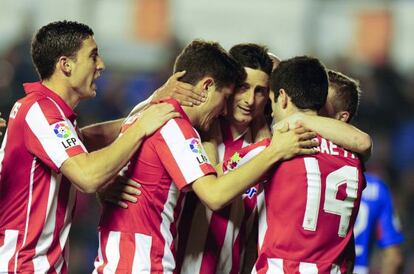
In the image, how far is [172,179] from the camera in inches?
211

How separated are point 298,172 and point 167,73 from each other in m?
7.50

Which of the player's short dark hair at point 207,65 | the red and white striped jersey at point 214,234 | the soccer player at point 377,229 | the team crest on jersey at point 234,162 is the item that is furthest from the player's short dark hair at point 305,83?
the soccer player at point 377,229

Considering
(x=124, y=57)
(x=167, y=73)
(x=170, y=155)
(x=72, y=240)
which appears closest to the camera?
(x=170, y=155)

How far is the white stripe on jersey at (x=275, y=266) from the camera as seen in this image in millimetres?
5363

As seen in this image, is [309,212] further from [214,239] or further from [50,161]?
[50,161]

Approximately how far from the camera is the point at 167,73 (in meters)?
12.7

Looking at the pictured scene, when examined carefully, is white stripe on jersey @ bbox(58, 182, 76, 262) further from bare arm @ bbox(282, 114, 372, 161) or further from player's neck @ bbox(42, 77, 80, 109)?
bare arm @ bbox(282, 114, 372, 161)

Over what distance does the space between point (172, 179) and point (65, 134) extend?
0.60 metres

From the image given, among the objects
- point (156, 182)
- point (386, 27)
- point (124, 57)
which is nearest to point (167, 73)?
point (124, 57)

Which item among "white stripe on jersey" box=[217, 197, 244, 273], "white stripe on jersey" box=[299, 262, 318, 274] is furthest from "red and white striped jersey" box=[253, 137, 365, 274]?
"white stripe on jersey" box=[217, 197, 244, 273]

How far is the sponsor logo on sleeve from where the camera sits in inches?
212

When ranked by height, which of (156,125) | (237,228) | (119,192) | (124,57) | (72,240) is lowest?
(72,240)

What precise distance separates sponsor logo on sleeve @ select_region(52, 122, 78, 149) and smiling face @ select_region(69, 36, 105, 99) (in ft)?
0.97

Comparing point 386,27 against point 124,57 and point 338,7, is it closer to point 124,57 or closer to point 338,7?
point 338,7
